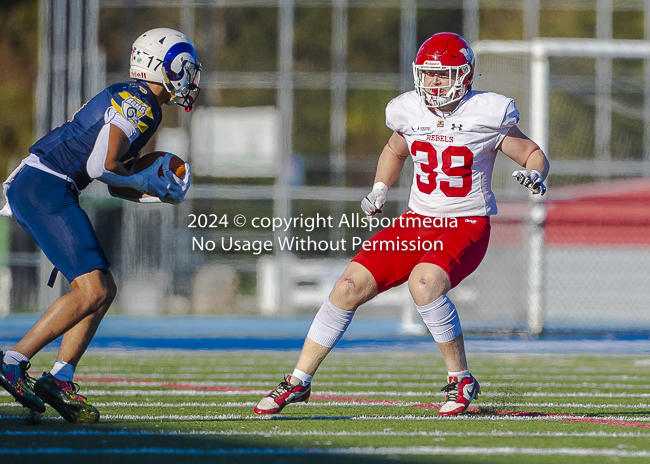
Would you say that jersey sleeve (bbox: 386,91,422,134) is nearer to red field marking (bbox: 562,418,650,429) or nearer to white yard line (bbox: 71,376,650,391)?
red field marking (bbox: 562,418,650,429)

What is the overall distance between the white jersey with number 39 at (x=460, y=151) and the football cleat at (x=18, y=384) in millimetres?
1858

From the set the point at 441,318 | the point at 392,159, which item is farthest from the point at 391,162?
the point at 441,318

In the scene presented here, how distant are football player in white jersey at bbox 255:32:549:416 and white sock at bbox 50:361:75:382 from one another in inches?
32.5

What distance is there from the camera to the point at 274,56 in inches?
920

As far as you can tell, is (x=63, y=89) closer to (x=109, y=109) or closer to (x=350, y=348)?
(x=350, y=348)

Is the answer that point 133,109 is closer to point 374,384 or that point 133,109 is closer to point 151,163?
point 151,163

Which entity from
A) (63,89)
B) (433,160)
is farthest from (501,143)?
(63,89)

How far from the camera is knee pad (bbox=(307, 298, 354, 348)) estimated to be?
429 centimetres

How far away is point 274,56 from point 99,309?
19.8 m

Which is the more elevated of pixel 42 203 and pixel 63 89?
pixel 63 89

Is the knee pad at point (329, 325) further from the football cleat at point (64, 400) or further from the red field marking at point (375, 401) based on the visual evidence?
the football cleat at point (64, 400)

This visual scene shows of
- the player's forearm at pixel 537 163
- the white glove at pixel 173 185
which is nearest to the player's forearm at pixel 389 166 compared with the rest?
the player's forearm at pixel 537 163

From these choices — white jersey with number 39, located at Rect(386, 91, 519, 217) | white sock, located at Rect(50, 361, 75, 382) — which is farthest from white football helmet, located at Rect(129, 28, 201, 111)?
white sock, located at Rect(50, 361, 75, 382)

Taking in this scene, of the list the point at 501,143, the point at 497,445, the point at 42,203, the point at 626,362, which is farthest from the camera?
the point at 626,362
